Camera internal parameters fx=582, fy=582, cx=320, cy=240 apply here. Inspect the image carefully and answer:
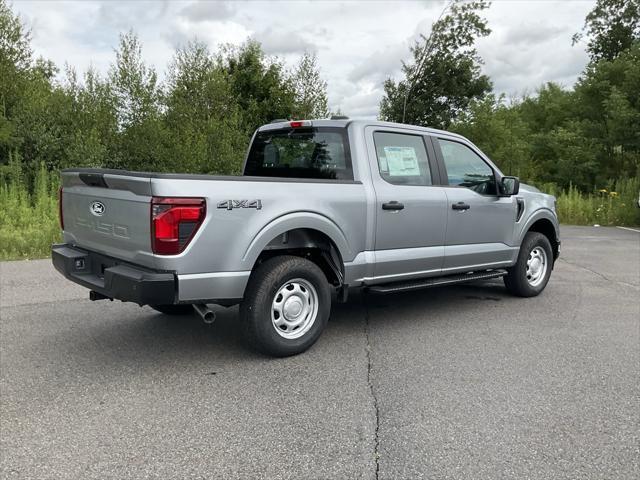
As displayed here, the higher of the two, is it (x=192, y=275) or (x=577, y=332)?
(x=192, y=275)

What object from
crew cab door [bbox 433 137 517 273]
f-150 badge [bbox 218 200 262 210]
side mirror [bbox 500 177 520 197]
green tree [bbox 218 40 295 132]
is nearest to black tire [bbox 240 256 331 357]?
f-150 badge [bbox 218 200 262 210]

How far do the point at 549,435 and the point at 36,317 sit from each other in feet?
15.9

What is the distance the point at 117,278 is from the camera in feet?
13.2

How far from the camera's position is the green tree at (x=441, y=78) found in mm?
36125

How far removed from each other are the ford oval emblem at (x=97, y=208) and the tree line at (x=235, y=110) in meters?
13.3

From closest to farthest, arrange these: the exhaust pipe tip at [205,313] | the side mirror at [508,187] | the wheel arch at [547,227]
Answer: the exhaust pipe tip at [205,313]
the side mirror at [508,187]
the wheel arch at [547,227]

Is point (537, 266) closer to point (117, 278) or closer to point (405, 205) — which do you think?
point (405, 205)

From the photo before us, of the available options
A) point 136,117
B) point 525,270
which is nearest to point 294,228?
point 525,270

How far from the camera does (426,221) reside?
5.48m

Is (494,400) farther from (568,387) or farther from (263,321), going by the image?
(263,321)

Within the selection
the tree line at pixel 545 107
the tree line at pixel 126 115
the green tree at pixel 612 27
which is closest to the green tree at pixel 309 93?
the tree line at pixel 126 115

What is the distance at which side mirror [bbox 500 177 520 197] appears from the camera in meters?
6.24

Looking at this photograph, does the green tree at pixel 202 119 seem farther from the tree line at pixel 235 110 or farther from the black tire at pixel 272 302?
the black tire at pixel 272 302

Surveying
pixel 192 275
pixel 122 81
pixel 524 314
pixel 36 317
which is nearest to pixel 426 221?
pixel 524 314
